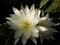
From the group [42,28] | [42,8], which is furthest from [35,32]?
[42,8]

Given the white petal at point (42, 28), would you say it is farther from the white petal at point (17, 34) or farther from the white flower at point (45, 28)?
the white petal at point (17, 34)

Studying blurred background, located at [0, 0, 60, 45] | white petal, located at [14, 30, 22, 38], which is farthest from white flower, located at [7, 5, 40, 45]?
blurred background, located at [0, 0, 60, 45]

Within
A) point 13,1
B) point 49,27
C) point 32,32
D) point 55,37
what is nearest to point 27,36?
point 32,32

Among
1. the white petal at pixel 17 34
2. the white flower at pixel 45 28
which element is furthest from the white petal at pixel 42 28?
the white petal at pixel 17 34

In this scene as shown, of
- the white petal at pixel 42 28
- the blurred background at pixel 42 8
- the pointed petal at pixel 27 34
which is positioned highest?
the blurred background at pixel 42 8

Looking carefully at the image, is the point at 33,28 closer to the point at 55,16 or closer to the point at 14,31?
the point at 14,31

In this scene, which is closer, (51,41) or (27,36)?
(27,36)

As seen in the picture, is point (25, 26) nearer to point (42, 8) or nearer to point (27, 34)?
point (27, 34)
